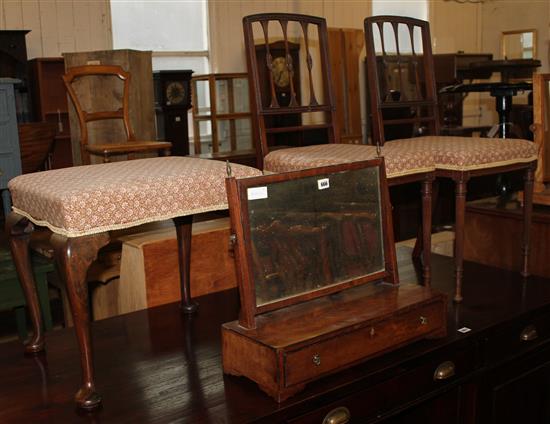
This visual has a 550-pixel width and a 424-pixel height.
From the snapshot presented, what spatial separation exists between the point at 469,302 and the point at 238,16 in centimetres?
540

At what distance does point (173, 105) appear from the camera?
6.25 meters

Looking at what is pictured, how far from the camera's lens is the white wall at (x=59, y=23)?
5.79m

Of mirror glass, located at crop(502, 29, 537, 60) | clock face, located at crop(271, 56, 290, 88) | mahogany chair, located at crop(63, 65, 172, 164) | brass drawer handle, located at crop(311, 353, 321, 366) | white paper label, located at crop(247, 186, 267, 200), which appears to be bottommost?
brass drawer handle, located at crop(311, 353, 321, 366)

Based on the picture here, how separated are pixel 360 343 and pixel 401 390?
221mm

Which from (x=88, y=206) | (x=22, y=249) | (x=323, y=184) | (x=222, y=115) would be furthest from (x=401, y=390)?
(x=222, y=115)

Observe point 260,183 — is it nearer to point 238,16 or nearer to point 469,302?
point 469,302

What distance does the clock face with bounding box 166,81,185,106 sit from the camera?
6.22 meters

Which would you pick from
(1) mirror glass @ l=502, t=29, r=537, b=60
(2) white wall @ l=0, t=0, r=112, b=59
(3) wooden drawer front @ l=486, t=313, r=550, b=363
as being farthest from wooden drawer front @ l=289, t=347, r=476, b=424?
(1) mirror glass @ l=502, t=29, r=537, b=60

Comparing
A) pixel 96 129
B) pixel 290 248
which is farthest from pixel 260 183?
pixel 96 129

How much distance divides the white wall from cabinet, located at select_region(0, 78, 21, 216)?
2.45m

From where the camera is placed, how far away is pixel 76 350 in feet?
Result: 6.09

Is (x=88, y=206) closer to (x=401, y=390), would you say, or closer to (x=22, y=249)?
(x=22, y=249)

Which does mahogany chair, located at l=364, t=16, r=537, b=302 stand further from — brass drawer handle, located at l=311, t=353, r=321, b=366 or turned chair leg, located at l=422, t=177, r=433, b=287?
brass drawer handle, located at l=311, t=353, r=321, b=366

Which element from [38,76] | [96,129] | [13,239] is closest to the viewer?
[13,239]
